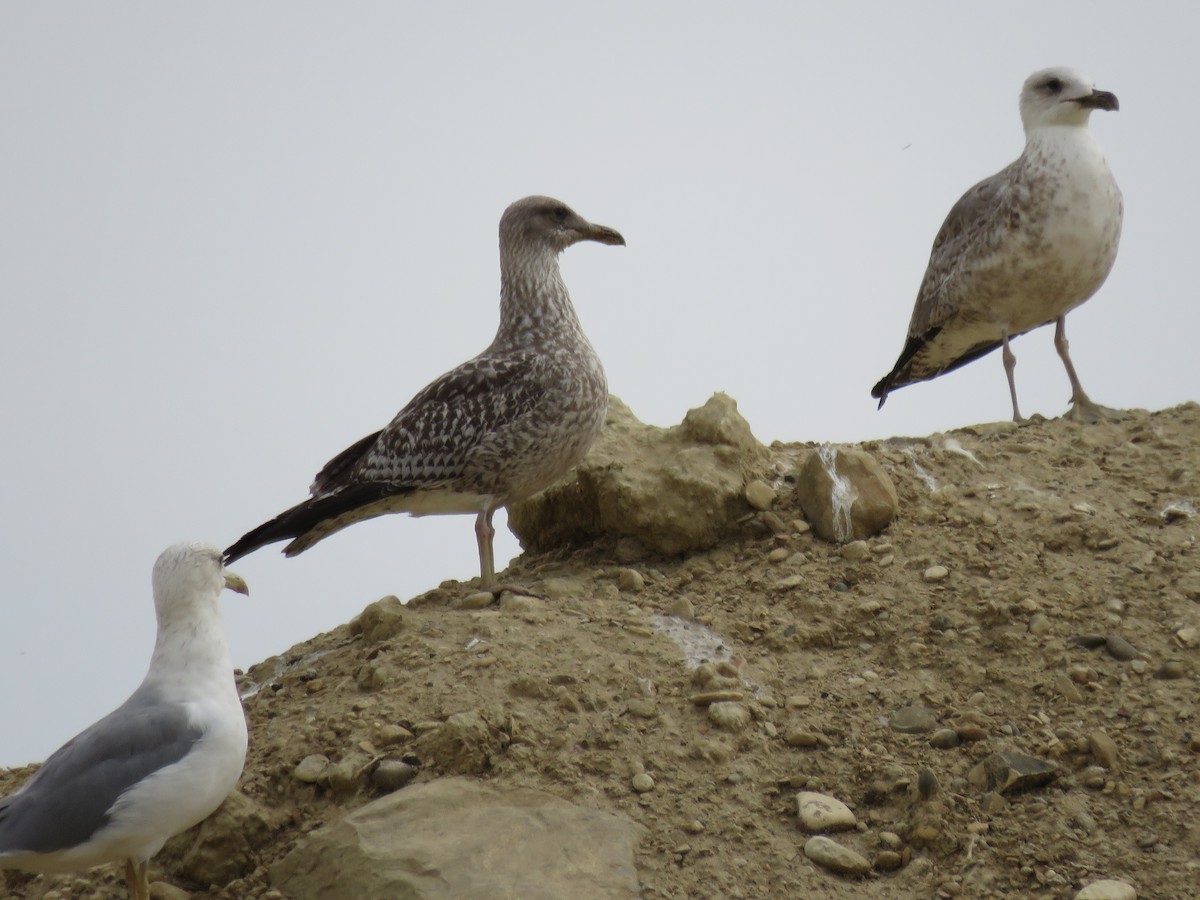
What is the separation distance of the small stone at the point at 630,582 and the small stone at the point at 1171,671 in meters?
2.39

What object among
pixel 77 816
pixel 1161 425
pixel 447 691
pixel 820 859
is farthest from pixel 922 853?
pixel 1161 425

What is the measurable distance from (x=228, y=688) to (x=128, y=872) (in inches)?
27.8

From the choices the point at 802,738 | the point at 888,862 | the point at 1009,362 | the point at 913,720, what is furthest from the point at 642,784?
the point at 1009,362

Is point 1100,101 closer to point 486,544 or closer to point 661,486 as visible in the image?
point 661,486

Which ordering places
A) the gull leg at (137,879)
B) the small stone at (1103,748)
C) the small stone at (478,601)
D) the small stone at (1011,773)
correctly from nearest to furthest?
the gull leg at (137,879) → the small stone at (1011,773) → the small stone at (1103,748) → the small stone at (478,601)

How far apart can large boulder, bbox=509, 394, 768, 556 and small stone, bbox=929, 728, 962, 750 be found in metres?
1.92

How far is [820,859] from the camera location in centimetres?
496

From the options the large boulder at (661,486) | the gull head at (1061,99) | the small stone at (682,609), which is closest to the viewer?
the small stone at (682,609)

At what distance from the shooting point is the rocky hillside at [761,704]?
16.2 feet

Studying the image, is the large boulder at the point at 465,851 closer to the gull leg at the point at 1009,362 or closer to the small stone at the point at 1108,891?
the small stone at the point at 1108,891

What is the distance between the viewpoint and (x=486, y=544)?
7.15 meters

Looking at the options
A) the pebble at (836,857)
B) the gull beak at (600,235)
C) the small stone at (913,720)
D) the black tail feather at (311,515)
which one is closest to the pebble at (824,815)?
the pebble at (836,857)

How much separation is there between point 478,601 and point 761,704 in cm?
158

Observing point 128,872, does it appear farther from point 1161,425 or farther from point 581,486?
point 1161,425
